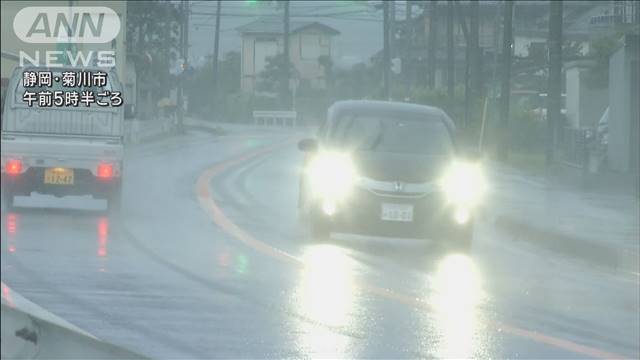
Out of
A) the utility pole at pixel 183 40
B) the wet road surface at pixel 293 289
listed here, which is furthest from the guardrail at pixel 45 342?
the utility pole at pixel 183 40

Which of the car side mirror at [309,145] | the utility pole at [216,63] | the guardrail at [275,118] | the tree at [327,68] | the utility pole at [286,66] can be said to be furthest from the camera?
the tree at [327,68]

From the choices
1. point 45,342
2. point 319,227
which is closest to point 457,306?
point 45,342

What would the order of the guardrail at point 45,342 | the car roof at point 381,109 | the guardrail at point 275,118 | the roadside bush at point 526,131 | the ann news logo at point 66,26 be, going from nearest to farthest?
the guardrail at point 45,342 < the car roof at point 381,109 < the ann news logo at point 66,26 < the roadside bush at point 526,131 < the guardrail at point 275,118

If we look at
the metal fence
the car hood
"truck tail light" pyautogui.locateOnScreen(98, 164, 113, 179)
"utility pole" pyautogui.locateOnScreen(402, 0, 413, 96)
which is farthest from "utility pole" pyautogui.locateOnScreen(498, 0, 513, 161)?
"utility pole" pyautogui.locateOnScreen(402, 0, 413, 96)

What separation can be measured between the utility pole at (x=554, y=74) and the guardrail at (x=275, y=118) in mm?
52500

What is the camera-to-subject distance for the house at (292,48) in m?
85.4

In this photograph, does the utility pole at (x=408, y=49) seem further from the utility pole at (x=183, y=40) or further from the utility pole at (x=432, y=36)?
the utility pole at (x=183, y=40)

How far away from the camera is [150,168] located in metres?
34.6

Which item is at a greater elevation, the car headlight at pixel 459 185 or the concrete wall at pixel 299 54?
the concrete wall at pixel 299 54

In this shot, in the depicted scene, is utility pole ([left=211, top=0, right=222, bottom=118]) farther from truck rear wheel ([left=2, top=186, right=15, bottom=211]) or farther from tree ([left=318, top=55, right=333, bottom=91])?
truck rear wheel ([left=2, top=186, right=15, bottom=211])

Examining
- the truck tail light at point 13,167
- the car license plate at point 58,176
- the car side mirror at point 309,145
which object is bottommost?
the car license plate at point 58,176

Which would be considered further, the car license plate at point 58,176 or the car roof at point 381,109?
the car license plate at point 58,176

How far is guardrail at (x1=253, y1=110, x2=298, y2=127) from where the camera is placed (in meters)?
84.6

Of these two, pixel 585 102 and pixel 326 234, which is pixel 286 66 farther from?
pixel 326 234
